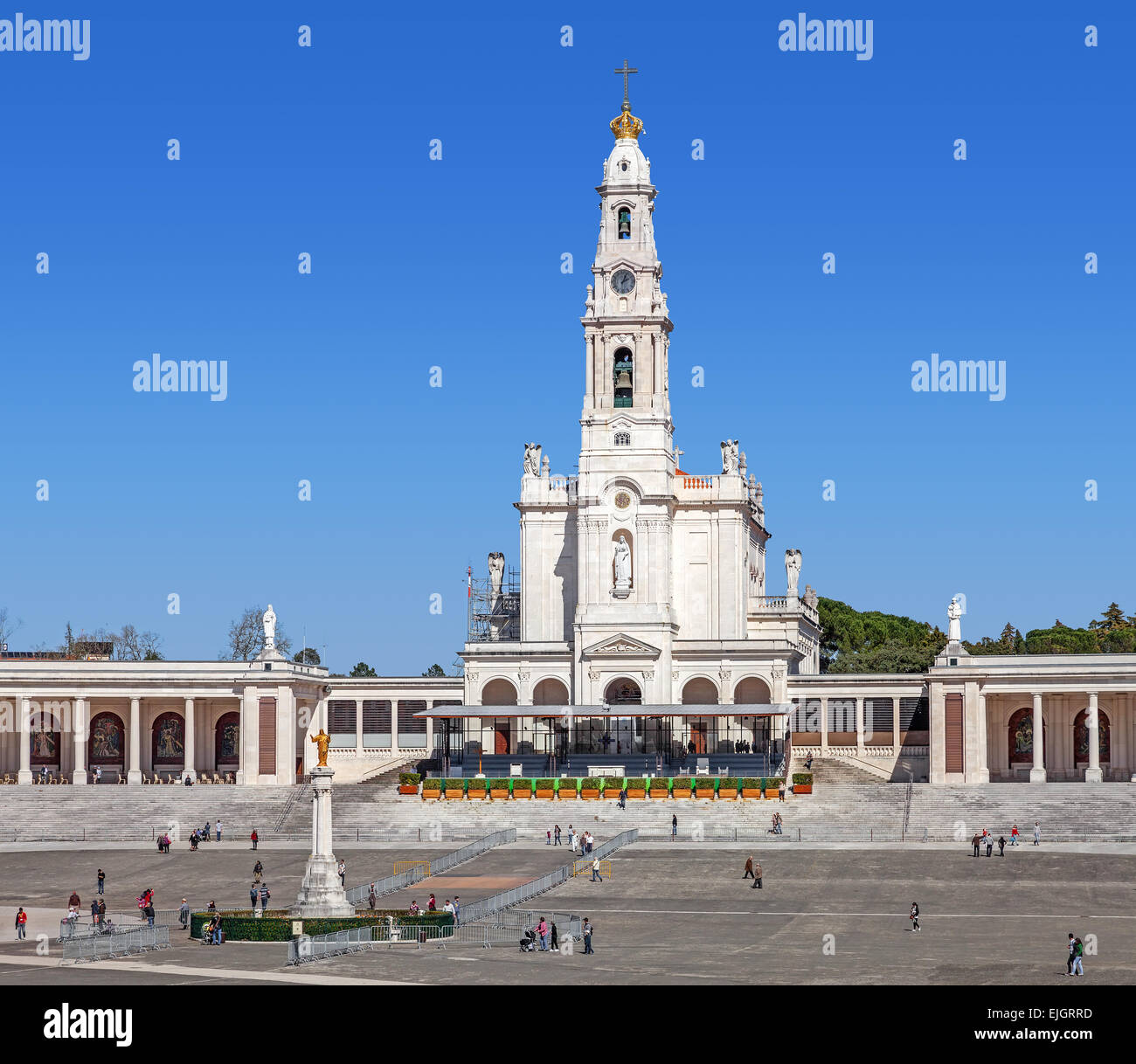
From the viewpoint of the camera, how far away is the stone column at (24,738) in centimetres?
10208

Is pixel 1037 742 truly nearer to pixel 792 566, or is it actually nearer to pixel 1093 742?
pixel 1093 742

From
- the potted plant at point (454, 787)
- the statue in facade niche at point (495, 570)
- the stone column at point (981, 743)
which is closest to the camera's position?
the potted plant at point (454, 787)

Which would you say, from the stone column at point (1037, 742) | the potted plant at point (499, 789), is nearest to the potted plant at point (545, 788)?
the potted plant at point (499, 789)

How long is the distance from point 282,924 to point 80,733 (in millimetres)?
53263

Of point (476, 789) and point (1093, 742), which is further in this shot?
point (1093, 742)

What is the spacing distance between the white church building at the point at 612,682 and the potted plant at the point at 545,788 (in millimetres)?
7094

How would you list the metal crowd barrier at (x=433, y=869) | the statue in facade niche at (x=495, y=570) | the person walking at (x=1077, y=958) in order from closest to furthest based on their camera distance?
1. the person walking at (x=1077, y=958)
2. the metal crowd barrier at (x=433, y=869)
3. the statue in facade niche at (x=495, y=570)

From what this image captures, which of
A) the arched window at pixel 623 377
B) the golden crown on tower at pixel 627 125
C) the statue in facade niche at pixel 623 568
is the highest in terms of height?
the golden crown on tower at pixel 627 125

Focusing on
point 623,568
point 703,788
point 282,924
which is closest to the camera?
point 282,924

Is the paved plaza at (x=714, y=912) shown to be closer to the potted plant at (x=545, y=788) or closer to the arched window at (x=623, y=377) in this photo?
the potted plant at (x=545, y=788)

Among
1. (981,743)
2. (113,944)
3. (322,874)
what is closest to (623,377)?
(981,743)

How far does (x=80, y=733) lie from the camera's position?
Result: 10394 centimetres

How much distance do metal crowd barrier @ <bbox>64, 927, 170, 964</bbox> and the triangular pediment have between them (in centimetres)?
5260
